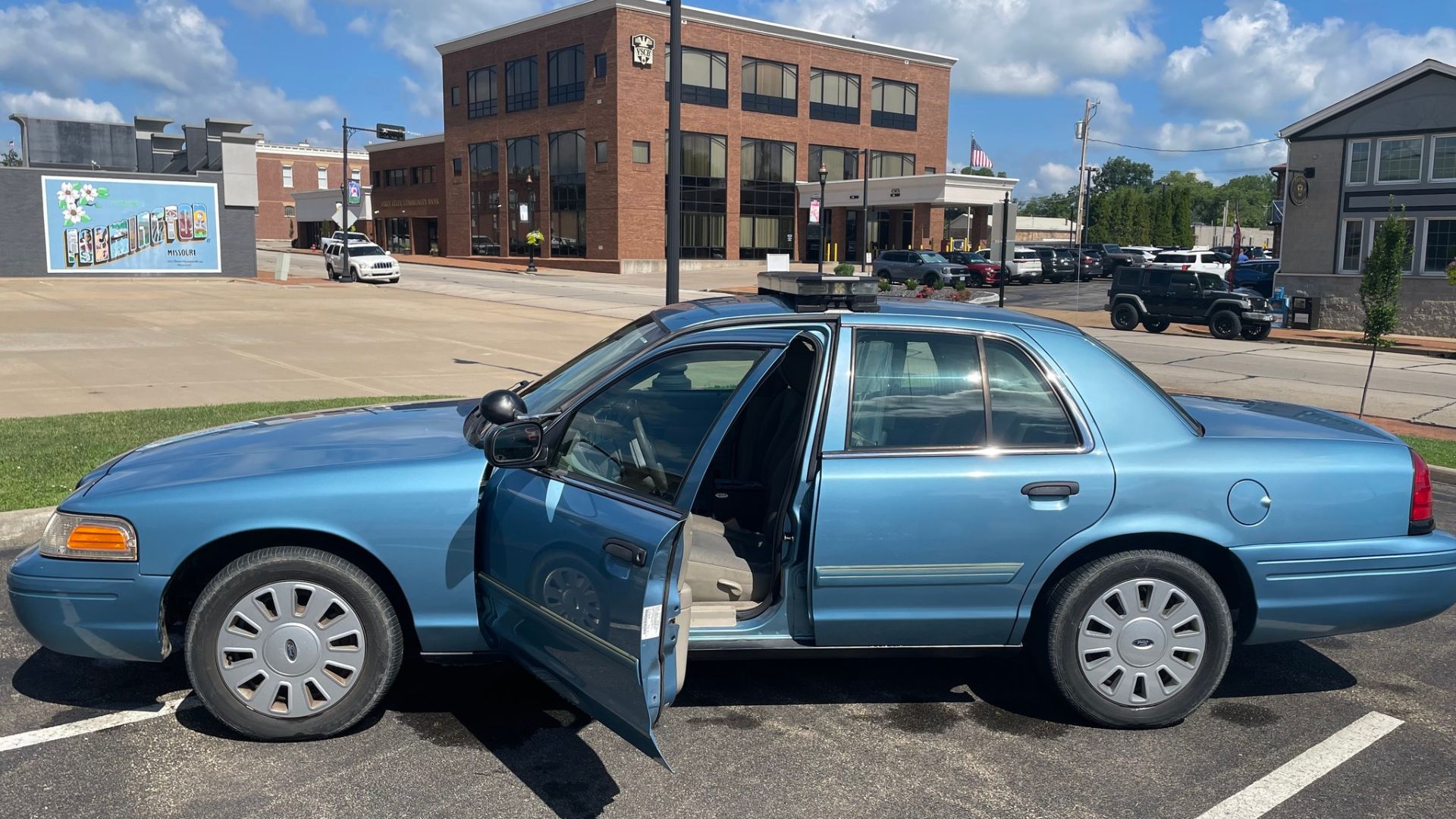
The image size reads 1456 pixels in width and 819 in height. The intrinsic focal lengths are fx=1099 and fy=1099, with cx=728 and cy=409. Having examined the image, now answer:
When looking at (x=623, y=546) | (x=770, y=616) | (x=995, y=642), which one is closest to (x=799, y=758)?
(x=770, y=616)

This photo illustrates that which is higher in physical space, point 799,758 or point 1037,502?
point 1037,502

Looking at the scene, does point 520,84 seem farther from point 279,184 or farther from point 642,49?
point 279,184

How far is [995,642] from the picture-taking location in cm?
425

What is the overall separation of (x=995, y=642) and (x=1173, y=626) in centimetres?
68

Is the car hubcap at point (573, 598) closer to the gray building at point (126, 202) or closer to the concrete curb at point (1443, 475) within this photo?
the concrete curb at point (1443, 475)

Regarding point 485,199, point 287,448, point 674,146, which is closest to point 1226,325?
point 674,146

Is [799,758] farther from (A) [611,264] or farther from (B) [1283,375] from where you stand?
(A) [611,264]

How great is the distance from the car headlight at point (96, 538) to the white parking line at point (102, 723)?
71 cm

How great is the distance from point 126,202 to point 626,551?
4314 cm

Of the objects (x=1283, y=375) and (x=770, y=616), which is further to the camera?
(x=1283, y=375)

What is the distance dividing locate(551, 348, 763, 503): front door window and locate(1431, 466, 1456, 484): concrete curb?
735cm

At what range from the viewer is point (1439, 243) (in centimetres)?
2812

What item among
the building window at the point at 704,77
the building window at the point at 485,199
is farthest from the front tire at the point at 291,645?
the building window at the point at 485,199

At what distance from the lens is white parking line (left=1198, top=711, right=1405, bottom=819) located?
3682 mm
